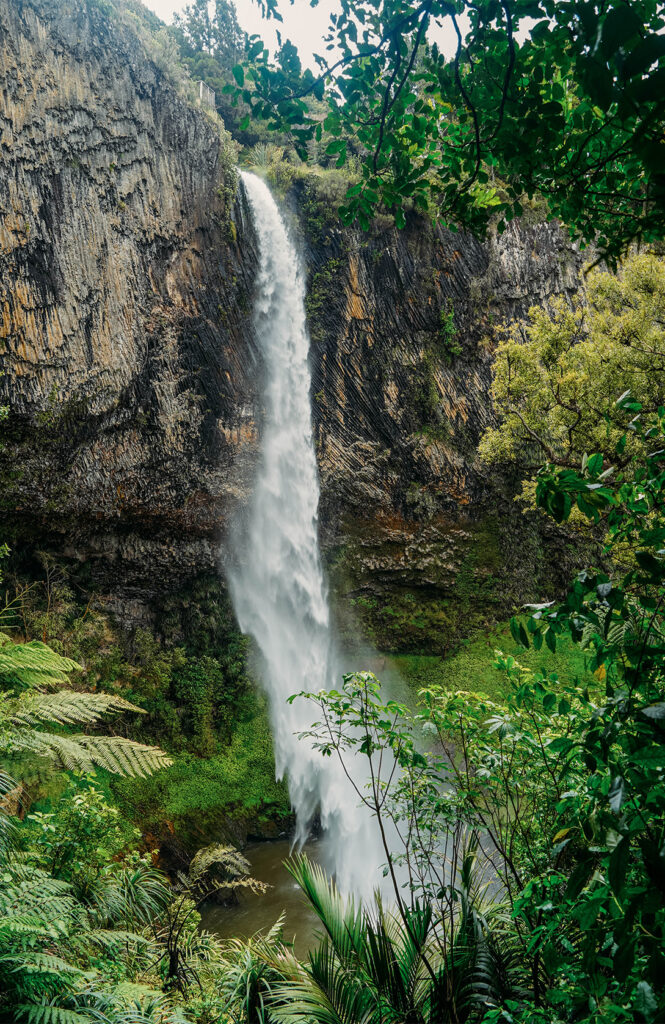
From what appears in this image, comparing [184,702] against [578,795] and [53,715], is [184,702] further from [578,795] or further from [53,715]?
[578,795]

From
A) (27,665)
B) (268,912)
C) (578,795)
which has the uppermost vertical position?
(578,795)

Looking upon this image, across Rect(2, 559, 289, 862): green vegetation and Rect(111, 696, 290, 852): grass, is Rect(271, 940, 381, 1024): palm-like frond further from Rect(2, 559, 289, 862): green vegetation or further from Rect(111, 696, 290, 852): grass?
Rect(111, 696, 290, 852): grass

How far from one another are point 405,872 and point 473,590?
6676 mm

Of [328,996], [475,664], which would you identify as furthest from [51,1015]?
[475,664]

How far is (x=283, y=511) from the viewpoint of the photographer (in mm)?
11898

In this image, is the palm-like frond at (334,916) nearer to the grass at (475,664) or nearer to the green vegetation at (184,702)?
the green vegetation at (184,702)

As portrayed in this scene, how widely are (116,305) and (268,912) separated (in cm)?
980

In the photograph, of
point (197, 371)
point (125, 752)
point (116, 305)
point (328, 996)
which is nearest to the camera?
point (328, 996)

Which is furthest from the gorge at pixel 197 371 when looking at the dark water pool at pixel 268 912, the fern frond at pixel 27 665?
the fern frond at pixel 27 665

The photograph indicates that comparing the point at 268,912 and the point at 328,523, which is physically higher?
the point at 328,523

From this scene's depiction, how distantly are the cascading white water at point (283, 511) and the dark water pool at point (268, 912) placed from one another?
11.0ft

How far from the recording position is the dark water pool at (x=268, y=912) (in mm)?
6512

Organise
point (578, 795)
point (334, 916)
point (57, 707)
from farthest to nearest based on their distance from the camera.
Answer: point (57, 707) → point (334, 916) → point (578, 795)

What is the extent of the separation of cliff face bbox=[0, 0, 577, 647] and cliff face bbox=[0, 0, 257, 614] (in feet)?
0.11
